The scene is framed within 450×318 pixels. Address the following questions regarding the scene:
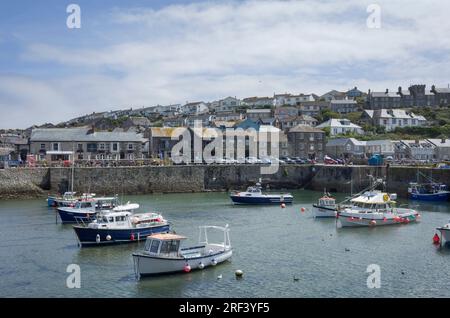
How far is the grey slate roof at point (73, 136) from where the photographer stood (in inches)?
2709

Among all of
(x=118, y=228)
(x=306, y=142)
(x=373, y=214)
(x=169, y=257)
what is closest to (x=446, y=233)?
(x=373, y=214)

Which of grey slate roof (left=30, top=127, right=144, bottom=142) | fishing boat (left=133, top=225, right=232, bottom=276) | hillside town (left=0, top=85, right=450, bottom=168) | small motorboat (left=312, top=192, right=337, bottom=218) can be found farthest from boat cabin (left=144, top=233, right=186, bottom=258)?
grey slate roof (left=30, top=127, right=144, bottom=142)

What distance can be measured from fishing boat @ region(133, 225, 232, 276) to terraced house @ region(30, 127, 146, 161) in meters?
44.2

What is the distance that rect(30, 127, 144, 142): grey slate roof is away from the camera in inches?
2709

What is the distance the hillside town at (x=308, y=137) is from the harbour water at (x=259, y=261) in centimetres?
2431

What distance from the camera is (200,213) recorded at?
43.3 meters

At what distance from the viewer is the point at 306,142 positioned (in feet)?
270

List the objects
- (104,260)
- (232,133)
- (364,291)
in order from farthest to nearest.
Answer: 1. (232,133)
2. (104,260)
3. (364,291)

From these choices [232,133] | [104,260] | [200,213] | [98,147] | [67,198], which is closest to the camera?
[104,260]

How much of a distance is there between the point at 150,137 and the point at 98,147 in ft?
37.4

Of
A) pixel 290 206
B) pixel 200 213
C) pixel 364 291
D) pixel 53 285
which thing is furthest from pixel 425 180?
pixel 53 285

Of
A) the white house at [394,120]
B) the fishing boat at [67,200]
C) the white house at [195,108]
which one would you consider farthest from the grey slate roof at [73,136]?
the white house at [195,108]

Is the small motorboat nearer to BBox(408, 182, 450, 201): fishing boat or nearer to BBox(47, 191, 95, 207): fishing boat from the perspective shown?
BBox(408, 182, 450, 201): fishing boat

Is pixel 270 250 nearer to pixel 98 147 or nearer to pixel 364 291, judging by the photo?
pixel 364 291
